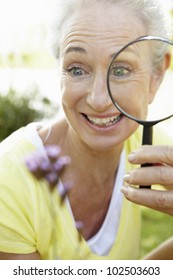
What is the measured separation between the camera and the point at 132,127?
106 inches

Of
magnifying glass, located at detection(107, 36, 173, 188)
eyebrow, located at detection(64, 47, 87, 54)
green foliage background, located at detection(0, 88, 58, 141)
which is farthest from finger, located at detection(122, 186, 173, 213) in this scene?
green foliage background, located at detection(0, 88, 58, 141)

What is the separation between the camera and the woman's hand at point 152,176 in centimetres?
223

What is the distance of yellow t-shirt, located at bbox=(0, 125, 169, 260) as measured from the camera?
260 centimetres

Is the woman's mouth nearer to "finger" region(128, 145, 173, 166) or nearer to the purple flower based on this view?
the purple flower

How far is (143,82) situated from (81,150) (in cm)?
54

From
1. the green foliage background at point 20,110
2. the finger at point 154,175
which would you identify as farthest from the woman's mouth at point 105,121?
the green foliage background at point 20,110

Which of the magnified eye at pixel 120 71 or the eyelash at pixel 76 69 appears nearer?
the magnified eye at pixel 120 71

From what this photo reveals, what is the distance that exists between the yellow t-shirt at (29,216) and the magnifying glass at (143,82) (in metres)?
0.57

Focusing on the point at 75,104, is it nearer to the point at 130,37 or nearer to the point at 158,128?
the point at 130,37

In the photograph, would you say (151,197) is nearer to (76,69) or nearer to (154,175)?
(154,175)

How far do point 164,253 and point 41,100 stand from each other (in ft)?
7.93

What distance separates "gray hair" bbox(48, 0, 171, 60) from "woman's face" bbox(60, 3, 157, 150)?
1.1 inches

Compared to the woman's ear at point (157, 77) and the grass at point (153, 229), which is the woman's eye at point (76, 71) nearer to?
the woman's ear at point (157, 77)
